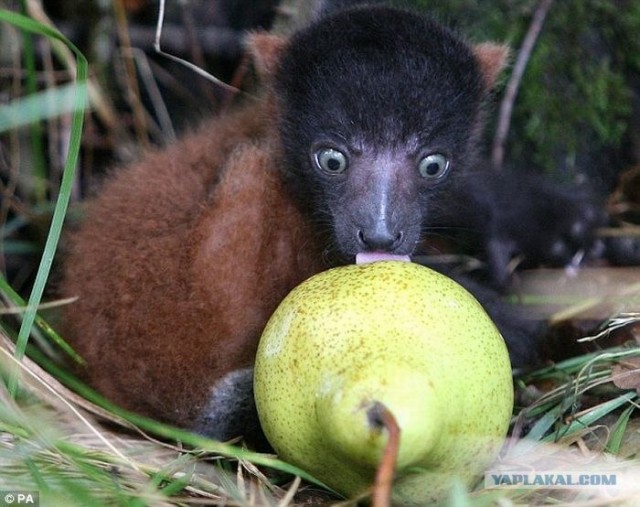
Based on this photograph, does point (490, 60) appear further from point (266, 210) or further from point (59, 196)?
point (59, 196)

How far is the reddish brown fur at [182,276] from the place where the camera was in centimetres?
309

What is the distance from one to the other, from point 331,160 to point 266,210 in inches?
13.2

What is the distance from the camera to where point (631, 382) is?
2.80 meters

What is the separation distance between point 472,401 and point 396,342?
0.83 feet

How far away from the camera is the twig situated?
4539 millimetres

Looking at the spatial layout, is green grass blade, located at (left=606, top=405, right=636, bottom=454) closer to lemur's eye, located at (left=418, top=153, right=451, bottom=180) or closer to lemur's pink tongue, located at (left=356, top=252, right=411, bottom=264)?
lemur's pink tongue, located at (left=356, top=252, right=411, bottom=264)

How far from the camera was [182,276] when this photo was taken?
313cm

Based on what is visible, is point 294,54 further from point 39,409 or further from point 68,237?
point 39,409

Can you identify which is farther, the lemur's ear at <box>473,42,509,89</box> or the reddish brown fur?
the lemur's ear at <box>473,42,509,89</box>

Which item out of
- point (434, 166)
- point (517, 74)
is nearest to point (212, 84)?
point (517, 74)

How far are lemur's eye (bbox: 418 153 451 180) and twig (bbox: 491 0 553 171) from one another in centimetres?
102

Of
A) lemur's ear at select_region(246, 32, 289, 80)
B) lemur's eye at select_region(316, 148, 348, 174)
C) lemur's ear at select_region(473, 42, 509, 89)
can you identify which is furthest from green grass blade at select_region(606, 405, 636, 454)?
lemur's ear at select_region(246, 32, 289, 80)

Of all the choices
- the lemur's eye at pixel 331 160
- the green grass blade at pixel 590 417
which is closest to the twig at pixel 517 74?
the lemur's eye at pixel 331 160

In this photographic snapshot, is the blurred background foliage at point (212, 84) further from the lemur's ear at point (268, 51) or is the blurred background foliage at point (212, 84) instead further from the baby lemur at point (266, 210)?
the baby lemur at point (266, 210)
